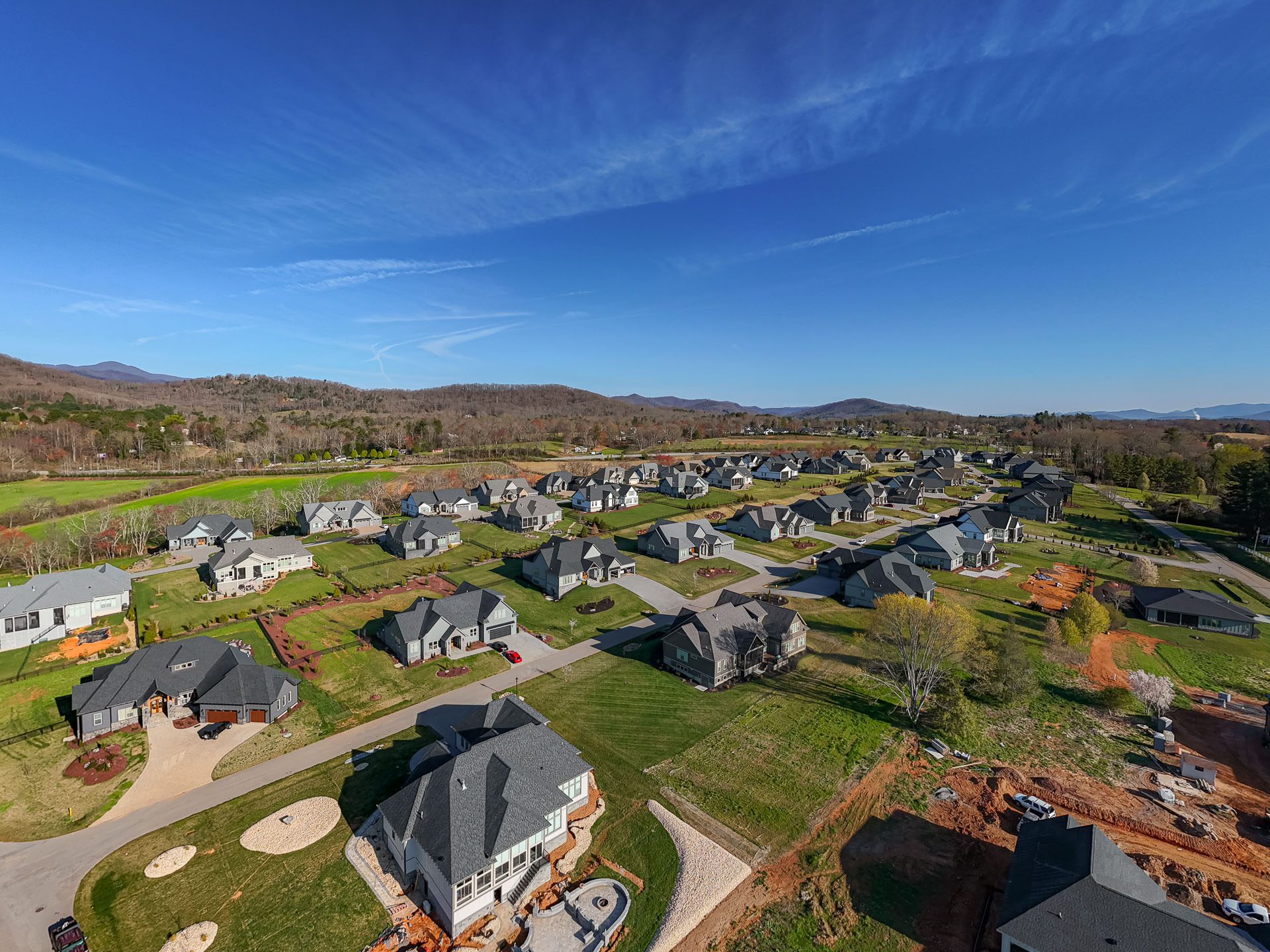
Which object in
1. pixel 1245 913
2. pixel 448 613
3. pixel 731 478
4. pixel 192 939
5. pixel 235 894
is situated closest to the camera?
pixel 192 939

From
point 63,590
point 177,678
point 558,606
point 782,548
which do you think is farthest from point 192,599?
point 782,548

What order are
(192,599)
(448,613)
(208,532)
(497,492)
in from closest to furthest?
(448,613) → (192,599) → (208,532) → (497,492)

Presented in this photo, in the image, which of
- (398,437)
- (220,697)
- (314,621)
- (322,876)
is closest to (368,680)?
(220,697)

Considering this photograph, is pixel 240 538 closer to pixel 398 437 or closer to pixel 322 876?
pixel 322 876

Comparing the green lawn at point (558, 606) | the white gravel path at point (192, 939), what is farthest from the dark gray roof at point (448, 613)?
the white gravel path at point (192, 939)

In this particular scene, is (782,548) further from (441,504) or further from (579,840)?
(579,840)

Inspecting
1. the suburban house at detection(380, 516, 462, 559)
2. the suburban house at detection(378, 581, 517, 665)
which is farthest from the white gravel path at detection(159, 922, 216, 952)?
the suburban house at detection(380, 516, 462, 559)

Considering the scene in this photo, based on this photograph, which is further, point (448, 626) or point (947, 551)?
point (947, 551)
